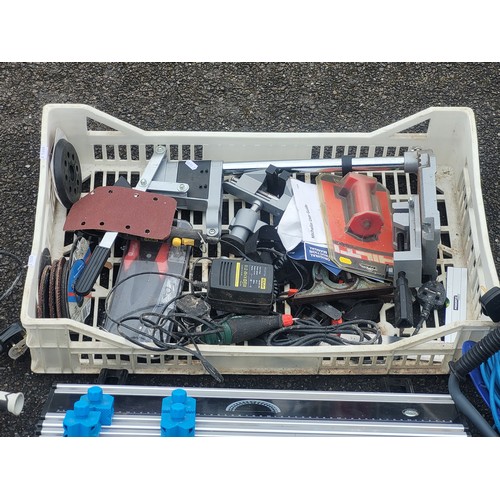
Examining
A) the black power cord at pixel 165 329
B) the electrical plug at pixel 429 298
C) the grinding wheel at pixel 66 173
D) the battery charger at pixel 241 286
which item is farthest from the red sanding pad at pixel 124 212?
the electrical plug at pixel 429 298

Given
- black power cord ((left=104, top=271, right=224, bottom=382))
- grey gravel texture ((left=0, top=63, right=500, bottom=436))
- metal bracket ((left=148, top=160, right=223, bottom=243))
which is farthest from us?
grey gravel texture ((left=0, top=63, right=500, bottom=436))

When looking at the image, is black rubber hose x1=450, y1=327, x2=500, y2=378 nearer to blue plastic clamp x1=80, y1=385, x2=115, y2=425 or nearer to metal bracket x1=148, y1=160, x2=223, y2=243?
metal bracket x1=148, y1=160, x2=223, y2=243

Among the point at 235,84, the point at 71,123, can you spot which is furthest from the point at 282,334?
the point at 235,84

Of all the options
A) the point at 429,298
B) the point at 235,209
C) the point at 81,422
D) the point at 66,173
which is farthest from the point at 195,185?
the point at 81,422

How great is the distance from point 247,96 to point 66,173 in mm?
1021

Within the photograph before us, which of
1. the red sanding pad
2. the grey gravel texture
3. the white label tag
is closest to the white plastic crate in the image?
the white label tag

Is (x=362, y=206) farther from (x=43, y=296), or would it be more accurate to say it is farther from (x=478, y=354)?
(x=43, y=296)

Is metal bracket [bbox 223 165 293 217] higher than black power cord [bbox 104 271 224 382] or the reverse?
higher

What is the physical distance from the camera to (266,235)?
2.84 meters

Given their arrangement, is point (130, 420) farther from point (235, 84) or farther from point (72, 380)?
point (235, 84)

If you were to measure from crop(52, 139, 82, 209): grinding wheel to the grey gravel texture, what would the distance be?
1.12ft

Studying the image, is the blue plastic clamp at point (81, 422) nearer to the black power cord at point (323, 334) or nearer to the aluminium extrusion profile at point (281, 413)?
the aluminium extrusion profile at point (281, 413)

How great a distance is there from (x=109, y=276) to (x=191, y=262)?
0.28m

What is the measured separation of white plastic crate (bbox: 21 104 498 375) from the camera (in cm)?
251
